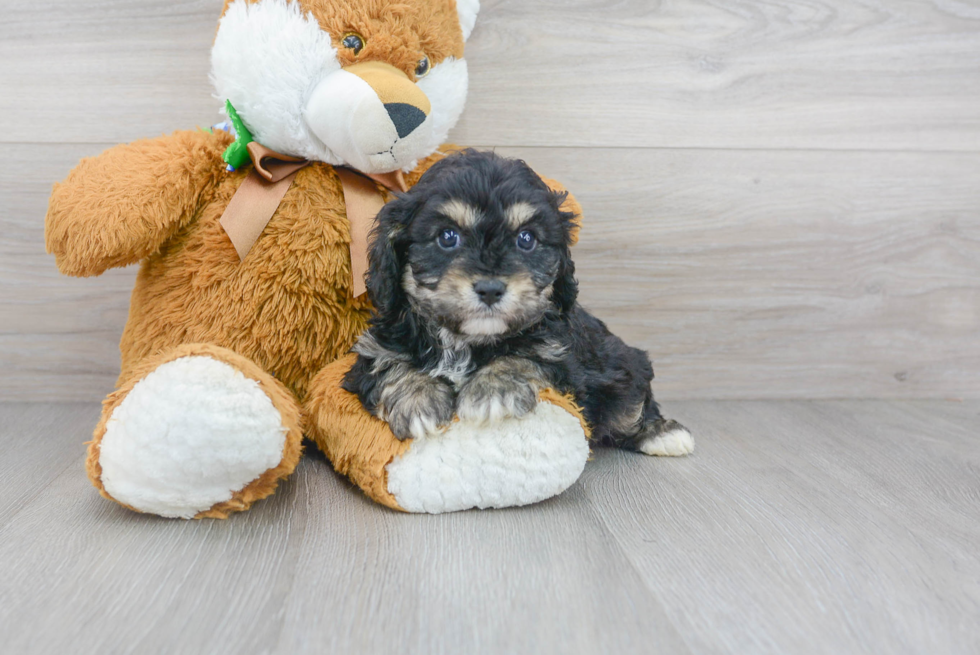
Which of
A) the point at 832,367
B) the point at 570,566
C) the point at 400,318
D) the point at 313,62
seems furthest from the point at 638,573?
the point at 832,367

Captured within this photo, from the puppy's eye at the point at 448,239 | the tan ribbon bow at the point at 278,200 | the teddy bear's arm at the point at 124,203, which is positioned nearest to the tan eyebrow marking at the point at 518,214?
the puppy's eye at the point at 448,239

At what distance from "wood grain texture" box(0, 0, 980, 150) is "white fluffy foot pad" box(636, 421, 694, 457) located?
919 mm

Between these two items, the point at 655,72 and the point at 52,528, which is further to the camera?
the point at 655,72

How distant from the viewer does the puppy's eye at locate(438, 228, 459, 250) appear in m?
1.37

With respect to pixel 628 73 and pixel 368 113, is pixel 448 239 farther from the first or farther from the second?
pixel 628 73

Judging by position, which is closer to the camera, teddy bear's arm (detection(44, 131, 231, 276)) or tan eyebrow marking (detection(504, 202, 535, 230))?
tan eyebrow marking (detection(504, 202, 535, 230))

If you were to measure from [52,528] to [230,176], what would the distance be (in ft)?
2.84

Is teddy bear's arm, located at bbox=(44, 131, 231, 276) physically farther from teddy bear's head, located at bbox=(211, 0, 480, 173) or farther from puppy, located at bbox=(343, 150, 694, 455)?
puppy, located at bbox=(343, 150, 694, 455)

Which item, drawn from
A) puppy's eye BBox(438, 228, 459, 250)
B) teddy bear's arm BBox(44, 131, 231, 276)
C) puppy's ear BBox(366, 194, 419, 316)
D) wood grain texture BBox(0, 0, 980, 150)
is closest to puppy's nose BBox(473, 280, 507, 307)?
puppy's eye BBox(438, 228, 459, 250)

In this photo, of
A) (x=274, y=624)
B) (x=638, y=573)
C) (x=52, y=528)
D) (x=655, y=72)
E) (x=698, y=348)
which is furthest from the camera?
(x=698, y=348)

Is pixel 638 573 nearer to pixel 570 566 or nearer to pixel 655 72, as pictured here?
pixel 570 566

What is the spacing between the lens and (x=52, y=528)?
1352 millimetres

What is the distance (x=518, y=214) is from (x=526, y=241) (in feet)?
0.20

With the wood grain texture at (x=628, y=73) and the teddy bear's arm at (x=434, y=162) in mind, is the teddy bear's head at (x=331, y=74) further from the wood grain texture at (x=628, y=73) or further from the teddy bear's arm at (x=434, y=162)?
the wood grain texture at (x=628, y=73)
